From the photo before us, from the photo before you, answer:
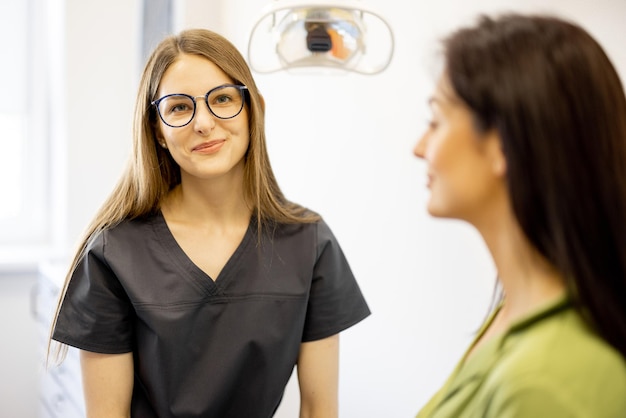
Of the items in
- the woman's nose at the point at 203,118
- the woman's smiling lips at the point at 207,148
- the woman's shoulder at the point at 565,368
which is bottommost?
the woman's shoulder at the point at 565,368

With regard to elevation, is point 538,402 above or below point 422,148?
below

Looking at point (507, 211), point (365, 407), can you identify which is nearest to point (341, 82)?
point (365, 407)

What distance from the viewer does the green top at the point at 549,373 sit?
65 cm

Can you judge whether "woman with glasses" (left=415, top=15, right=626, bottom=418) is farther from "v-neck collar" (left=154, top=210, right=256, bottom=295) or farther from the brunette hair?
"v-neck collar" (left=154, top=210, right=256, bottom=295)

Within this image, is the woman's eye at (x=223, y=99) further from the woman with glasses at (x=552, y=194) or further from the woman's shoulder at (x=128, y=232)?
the woman with glasses at (x=552, y=194)

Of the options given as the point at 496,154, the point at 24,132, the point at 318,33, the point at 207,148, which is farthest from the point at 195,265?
the point at 24,132

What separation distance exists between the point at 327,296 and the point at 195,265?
271 mm

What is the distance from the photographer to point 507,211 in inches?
30.1

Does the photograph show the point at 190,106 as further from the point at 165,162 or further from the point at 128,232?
the point at 128,232

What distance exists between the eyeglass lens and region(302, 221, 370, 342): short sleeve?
1.01 ft

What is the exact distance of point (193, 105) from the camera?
4.38 feet

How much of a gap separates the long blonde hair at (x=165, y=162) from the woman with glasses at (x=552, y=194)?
2.26ft

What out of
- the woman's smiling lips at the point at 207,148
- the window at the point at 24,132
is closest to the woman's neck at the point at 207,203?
the woman's smiling lips at the point at 207,148

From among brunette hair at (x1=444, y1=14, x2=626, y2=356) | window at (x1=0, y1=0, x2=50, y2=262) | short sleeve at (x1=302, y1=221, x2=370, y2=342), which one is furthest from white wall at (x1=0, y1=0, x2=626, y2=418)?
window at (x1=0, y1=0, x2=50, y2=262)
